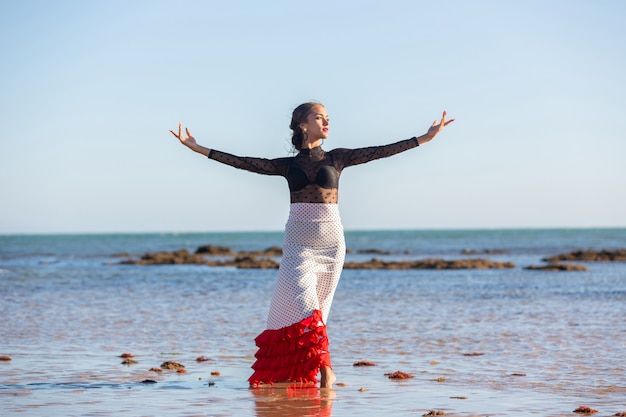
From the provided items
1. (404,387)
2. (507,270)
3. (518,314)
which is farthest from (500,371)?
(507,270)

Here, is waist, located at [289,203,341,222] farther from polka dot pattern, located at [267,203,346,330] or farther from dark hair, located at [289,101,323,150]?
dark hair, located at [289,101,323,150]

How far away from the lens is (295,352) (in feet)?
24.7

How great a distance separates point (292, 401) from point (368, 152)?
211cm

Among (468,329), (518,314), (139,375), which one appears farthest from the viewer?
(518,314)

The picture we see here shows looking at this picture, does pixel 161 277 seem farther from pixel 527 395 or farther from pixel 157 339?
pixel 527 395

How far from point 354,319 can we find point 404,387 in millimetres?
6078

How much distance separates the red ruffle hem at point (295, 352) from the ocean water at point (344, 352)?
146 millimetres

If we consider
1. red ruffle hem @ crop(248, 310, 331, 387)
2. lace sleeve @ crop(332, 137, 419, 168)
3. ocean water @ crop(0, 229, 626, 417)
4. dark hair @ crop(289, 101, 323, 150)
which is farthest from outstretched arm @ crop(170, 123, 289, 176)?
ocean water @ crop(0, 229, 626, 417)

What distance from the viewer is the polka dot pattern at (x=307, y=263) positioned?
755cm

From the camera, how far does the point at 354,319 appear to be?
45.2ft

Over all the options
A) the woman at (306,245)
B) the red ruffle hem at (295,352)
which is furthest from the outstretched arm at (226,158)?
the red ruffle hem at (295,352)

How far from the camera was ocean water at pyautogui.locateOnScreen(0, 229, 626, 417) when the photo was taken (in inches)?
272

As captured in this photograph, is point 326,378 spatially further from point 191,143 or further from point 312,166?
point 191,143

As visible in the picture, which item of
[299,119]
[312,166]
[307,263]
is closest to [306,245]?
[307,263]
